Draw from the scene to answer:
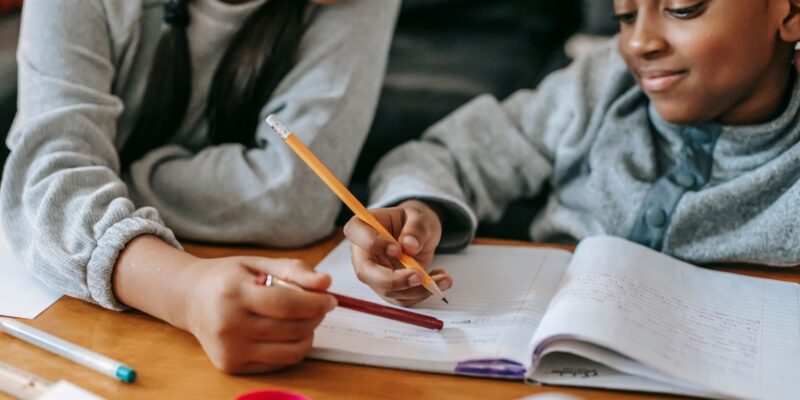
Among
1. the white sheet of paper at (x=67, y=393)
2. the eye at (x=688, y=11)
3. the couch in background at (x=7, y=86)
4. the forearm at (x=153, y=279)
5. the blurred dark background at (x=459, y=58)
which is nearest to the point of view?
the white sheet of paper at (x=67, y=393)

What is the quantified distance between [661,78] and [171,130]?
0.55m

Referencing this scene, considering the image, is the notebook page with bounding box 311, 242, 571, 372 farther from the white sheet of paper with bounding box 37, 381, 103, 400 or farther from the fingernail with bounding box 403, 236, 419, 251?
the white sheet of paper with bounding box 37, 381, 103, 400

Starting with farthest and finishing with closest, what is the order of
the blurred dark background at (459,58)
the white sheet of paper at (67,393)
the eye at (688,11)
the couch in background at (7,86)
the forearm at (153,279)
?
the blurred dark background at (459,58) → the couch in background at (7,86) → the eye at (688,11) → the forearm at (153,279) → the white sheet of paper at (67,393)

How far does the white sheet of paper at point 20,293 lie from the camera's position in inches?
28.3

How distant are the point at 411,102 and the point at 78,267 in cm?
72

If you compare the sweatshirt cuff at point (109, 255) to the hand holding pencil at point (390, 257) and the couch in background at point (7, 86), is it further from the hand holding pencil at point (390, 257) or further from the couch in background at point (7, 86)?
the couch in background at point (7, 86)

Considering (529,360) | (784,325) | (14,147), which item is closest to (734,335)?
(784,325)

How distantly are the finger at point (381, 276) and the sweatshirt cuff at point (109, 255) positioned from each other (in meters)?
0.19

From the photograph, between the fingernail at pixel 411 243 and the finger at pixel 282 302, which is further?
the fingernail at pixel 411 243

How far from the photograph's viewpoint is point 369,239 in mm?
725

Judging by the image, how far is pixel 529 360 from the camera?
63 centimetres

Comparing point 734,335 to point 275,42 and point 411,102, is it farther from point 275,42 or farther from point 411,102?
point 411,102

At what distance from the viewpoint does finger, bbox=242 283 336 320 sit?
23.5 inches

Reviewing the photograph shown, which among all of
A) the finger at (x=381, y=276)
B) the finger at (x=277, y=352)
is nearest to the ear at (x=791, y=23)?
the finger at (x=381, y=276)
